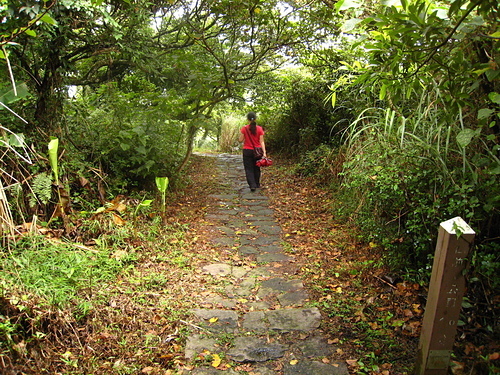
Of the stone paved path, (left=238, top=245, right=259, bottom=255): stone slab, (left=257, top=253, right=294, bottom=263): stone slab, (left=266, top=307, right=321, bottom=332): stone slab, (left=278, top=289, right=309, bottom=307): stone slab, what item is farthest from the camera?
(left=238, top=245, right=259, bottom=255): stone slab

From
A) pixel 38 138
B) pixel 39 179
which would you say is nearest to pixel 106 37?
pixel 38 138

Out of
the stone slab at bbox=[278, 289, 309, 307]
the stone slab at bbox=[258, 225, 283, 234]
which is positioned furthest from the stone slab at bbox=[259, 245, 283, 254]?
the stone slab at bbox=[278, 289, 309, 307]

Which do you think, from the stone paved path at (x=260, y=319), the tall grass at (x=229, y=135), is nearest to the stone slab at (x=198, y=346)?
the stone paved path at (x=260, y=319)

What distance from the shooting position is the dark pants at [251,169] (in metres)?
7.41

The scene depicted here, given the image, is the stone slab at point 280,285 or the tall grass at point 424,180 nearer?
the tall grass at point 424,180

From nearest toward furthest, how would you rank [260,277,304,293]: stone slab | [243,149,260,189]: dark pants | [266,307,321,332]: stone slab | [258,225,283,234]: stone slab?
1. [266,307,321,332]: stone slab
2. [260,277,304,293]: stone slab
3. [258,225,283,234]: stone slab
4. [243,149,260,189]: dark pants

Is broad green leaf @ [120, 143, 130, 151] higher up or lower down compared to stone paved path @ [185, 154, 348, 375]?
higher up

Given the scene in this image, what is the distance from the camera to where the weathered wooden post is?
7.38 ft

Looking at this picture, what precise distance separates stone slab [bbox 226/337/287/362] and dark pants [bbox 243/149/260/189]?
15.3ft

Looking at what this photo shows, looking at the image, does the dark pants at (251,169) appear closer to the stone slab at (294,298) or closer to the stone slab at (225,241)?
the stone slab at (225,241)

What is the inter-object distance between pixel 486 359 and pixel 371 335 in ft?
2.63

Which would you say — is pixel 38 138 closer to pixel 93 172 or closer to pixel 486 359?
pixel 93 172

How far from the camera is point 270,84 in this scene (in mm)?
9844

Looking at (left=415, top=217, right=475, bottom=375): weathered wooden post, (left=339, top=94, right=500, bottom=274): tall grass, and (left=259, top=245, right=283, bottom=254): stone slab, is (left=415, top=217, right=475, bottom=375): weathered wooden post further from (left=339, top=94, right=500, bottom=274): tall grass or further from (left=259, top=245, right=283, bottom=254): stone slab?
(left=259, top=245, right=283, bottom=254): stone slab
